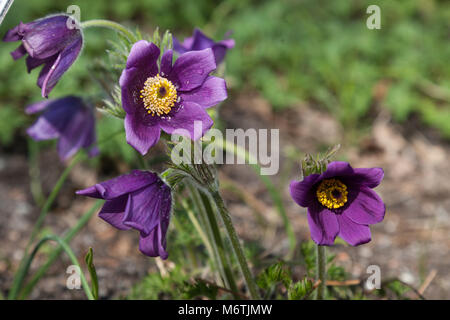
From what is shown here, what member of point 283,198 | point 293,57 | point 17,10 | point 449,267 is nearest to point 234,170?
point 283,198

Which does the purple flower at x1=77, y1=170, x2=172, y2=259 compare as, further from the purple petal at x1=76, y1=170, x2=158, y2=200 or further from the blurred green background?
the blurred green background

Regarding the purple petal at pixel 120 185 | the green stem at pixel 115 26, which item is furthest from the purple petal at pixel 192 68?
the purple petal at pixel 120 185

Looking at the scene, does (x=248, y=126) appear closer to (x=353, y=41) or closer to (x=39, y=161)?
(x=353, y=41)

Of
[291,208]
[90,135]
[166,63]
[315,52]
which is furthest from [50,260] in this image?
[315,52]

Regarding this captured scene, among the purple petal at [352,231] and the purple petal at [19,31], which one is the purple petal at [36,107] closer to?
the purple petal at [19,31]

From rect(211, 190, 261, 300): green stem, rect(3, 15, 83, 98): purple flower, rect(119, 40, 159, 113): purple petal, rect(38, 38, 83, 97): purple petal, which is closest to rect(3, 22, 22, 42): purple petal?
rect(3, 15, 83, 98): purple flower
